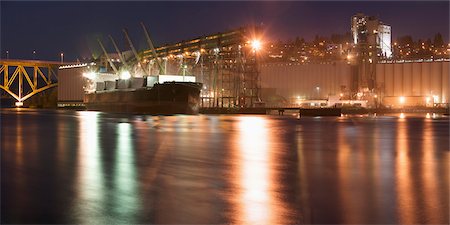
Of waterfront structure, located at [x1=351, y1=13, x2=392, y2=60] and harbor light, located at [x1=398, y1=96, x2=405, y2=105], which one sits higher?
waterfront structure, located at [x1=351, y1=13, x2=392, y2=60]

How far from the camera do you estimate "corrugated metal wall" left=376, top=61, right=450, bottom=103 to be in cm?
8662

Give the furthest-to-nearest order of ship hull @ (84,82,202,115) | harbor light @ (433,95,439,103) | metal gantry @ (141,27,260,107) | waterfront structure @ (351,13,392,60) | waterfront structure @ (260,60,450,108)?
1. waterfront structure @ (351,13,392,60)
2. waterfront structure @ (260,60,450,108)
3. harbor light @ (433,95,439,103)
4. metal gantry @ (141,27,260,107)
5. ship hull @ (84,82,202,115)

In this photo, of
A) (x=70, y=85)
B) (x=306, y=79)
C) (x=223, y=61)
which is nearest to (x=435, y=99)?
(x=306, y=79)

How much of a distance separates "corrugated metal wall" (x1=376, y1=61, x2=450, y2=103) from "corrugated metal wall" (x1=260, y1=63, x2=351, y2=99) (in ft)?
23.3

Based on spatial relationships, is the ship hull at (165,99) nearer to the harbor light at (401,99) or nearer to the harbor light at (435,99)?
the harbor light at (401,99)

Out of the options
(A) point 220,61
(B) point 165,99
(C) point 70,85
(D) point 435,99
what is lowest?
(B) point 165,99

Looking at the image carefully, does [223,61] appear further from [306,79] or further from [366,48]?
[366,48]

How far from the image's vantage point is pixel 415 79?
294 feet

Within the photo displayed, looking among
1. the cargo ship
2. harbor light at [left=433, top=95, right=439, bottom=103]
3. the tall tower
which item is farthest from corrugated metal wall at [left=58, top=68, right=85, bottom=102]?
harbor light at [left=433, top=95, right=439, bottom=103]

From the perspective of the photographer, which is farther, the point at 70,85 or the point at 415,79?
the point at 70,85

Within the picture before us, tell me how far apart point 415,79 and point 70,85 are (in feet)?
317

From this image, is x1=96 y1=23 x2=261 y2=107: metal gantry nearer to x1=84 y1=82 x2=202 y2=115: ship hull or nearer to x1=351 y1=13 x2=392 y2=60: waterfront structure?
x1=84 y1=82 x2=202 y2=115: ship hull

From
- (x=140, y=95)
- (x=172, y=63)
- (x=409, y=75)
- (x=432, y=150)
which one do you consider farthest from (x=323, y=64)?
(x=432, y=150)

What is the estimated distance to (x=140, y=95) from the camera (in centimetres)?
6762
